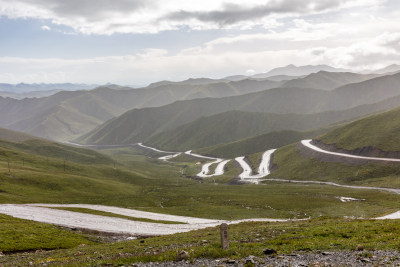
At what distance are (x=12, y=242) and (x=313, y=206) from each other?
2761 inches

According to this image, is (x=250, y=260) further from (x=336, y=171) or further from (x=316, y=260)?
(x=336, y=171)

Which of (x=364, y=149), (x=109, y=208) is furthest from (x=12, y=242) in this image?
(x=364, y=149)

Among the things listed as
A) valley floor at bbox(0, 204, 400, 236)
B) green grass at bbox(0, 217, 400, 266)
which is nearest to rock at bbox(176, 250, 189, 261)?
green grass at bbox(0, 217, 400, 266)

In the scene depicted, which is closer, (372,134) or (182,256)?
(182,256)

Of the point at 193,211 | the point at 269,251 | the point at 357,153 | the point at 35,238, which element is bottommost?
the point at 193,211

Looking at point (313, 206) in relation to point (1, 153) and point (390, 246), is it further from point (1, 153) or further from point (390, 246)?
point (1, 153)

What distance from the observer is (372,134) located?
159 m

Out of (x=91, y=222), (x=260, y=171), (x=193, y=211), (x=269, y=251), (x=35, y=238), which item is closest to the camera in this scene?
(x=269, y=251)

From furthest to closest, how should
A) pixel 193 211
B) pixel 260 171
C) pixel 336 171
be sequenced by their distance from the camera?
pixel 260 171
pixel 336 171
pixel 193 211

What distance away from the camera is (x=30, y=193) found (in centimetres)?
8325

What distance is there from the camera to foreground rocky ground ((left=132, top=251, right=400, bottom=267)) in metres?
17.6

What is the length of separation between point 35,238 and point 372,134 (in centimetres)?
17414

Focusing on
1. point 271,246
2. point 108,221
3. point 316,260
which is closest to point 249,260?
point 316,260

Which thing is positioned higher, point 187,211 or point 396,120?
point 396,120
